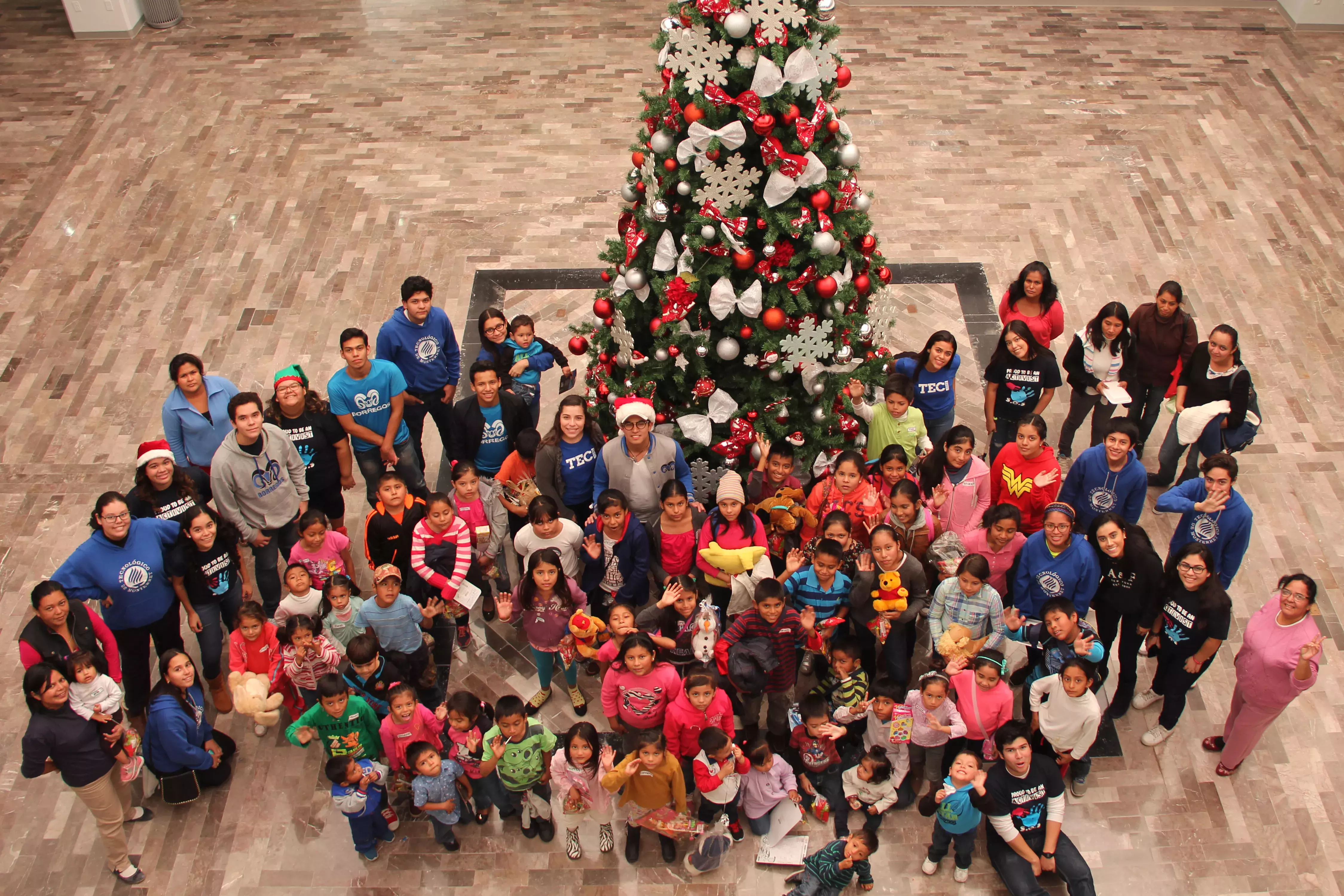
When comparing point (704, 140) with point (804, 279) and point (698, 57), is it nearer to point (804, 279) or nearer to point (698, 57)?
point (698, 57)

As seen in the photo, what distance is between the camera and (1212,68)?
13023mm

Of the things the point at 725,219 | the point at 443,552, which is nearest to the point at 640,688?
the point at 443,552

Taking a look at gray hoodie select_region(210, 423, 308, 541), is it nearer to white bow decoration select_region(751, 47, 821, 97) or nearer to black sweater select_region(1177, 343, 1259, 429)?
white bow decoration select_region(751, 47, 821, 97)

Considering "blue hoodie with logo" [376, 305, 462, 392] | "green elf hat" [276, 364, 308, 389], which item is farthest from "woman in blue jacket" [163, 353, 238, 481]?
"blue hoodie with logo" [376, 305, 462, 392]

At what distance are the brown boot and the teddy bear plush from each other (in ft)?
14.1

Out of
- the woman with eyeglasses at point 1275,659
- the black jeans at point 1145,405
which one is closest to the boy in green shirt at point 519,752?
the woman with eyeglasses at point 1275,659

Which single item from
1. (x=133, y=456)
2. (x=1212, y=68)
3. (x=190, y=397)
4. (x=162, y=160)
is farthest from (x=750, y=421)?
(x=1212, y=68)

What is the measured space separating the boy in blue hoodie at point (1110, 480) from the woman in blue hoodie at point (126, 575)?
5.21m

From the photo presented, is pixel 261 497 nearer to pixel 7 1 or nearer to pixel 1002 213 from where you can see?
pixel 1002 213

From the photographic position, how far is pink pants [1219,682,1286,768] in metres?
6.14

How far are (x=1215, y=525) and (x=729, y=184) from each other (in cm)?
335

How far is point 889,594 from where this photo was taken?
6309 millimetres

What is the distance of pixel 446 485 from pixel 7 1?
11244mm

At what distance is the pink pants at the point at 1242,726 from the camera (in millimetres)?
6141
